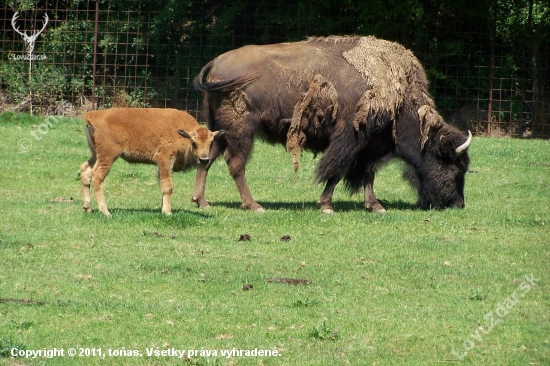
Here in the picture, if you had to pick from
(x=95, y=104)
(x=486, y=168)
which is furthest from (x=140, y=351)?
(x=95, y=104)

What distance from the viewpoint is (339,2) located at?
22844mm

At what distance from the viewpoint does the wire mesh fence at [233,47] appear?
A: 22.7 m

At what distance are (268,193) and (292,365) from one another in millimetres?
7477

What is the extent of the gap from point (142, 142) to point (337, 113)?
9.69 feet

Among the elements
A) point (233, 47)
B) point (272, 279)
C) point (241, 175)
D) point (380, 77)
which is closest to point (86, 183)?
point (241, 175)

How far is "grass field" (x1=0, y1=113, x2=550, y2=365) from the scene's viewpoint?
6876 mm

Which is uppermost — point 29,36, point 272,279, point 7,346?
point 29,36

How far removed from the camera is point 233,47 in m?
23.3

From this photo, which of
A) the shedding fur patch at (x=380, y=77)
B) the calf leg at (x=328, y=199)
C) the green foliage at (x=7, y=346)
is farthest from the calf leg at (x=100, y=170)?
the green foliage at (x=7, y=346)

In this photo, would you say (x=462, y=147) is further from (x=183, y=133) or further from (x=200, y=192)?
(x=183, y=133)

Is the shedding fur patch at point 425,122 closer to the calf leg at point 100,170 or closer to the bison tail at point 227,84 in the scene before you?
the bison tail at point 227,84

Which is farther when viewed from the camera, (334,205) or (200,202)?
(334,205)

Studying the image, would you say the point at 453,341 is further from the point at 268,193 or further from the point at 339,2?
the point at 339,2

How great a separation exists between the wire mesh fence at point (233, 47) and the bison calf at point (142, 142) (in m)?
11.0
